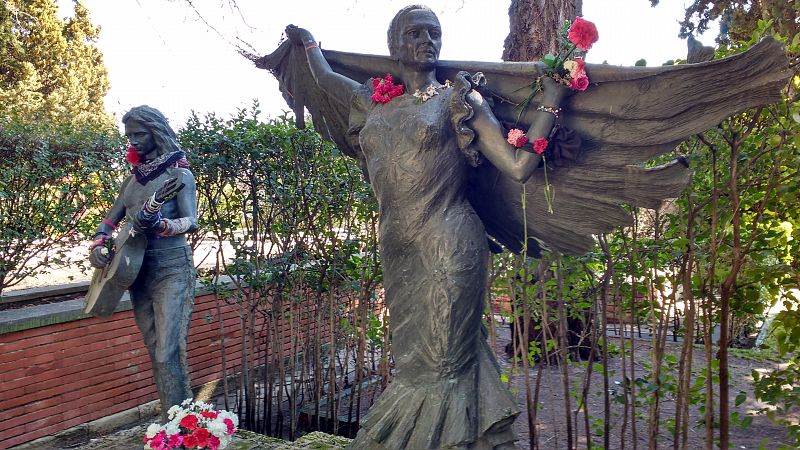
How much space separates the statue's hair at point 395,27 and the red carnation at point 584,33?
614 mm

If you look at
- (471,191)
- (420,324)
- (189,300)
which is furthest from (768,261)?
(189,300)

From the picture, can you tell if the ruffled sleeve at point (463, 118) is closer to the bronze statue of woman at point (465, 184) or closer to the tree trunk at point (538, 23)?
the bronze statue of woman at point (465, 184)

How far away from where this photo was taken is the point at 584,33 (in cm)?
206

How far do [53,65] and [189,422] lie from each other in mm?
17963

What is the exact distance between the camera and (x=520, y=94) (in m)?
2.43

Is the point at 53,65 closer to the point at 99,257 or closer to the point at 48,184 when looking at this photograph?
the point at 48,184

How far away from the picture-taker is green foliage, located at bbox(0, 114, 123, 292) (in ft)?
19.1

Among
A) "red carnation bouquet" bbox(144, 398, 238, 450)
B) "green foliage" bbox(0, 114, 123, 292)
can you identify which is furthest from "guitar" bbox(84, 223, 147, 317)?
"green foliage" bbox(0, 114, 123, 292)

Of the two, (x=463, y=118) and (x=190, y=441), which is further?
(x=190, y=441)

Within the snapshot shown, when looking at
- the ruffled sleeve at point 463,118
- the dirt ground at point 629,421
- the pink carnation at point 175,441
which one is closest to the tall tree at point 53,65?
the dirt ground at point 629,421

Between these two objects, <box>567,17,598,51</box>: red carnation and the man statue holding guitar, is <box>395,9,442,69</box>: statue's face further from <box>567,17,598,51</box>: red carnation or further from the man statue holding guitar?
the man statue holding guitar

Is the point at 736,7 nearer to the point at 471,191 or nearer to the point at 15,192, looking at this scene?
the point at 471,191

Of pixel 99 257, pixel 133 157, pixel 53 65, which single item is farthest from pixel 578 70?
pixel 53 65

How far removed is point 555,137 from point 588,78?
0.83 ft
